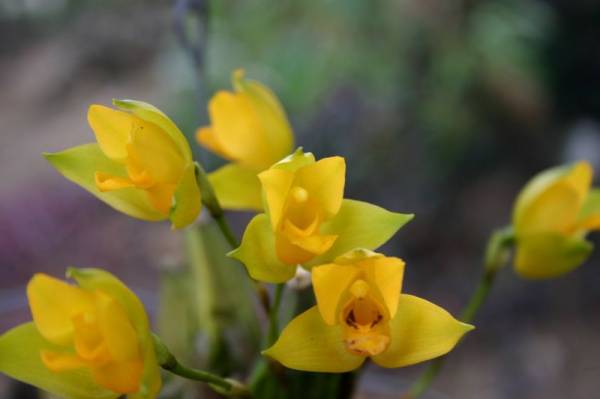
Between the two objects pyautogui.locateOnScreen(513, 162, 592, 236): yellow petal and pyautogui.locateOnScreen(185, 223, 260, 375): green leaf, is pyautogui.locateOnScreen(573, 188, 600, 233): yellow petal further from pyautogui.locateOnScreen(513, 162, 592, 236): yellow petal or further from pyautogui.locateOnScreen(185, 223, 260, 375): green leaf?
pyautogui.locateOnScreen(185, 223, 260, 375): green leaf

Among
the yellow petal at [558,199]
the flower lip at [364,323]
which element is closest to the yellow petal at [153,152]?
the flower lip at [364,323]

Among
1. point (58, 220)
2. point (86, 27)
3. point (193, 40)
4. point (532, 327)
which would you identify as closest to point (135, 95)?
point (86, 27)

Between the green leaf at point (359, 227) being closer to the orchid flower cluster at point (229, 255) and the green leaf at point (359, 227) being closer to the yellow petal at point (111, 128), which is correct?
the orchid flower cluster at point (229, 255)

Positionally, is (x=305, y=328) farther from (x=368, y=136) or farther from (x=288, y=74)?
(x=288, y=74)

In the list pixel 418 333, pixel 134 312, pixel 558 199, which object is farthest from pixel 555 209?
pixel 134 312

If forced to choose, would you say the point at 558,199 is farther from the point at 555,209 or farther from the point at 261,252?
the point at 261,252

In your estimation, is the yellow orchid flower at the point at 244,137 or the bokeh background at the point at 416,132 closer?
the yellow orchid flower at the point at 244,137

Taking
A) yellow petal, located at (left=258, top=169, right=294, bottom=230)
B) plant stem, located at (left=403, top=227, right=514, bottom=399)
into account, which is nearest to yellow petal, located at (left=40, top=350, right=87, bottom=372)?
yellow petal, located at (left=258, top=169, right=294, bottom=230)
